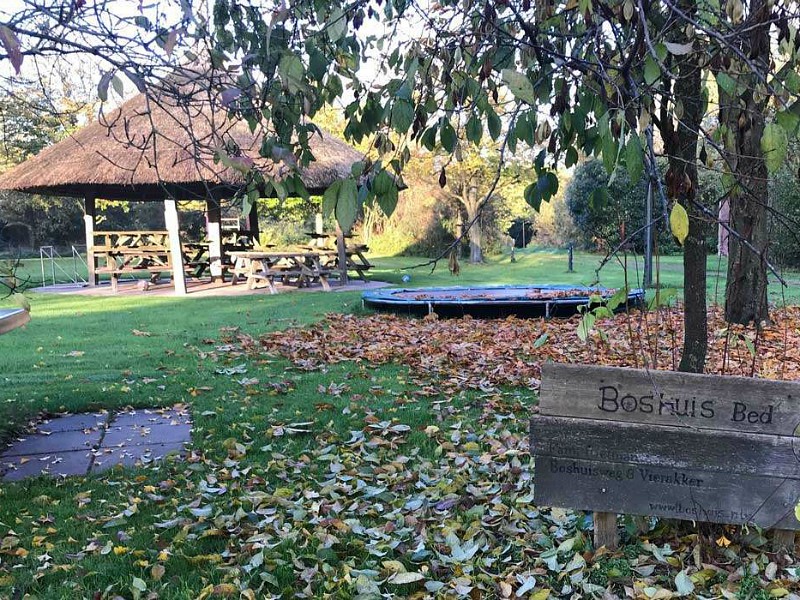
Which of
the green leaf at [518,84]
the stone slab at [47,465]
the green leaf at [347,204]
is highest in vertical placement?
the green leaf at [518,84]

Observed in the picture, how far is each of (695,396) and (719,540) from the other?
63 cm

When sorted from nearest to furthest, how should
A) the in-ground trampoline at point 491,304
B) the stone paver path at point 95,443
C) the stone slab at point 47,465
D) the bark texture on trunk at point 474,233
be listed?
1. the stone slab at point 47,465
2. the stone paver path at point 95,443
3. the in-ground trampoline at point 491,304
4. the bark texture on trunk at point 474,233

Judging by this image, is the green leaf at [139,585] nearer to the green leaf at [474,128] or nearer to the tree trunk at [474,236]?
the green leaf at [474,128]

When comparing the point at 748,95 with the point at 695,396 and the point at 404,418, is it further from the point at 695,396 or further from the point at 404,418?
the point at 404,418

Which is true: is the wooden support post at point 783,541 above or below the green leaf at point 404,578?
above

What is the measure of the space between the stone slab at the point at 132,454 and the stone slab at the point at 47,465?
0.22ft

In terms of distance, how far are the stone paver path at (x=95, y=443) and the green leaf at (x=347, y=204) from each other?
3051 millimetres

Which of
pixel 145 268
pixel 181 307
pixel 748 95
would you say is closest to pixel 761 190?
pixel 748 95

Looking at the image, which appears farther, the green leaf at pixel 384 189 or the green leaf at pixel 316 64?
the green leaf at pixel 316 64

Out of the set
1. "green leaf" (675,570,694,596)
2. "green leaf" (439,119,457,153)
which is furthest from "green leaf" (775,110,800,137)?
"green leaf" (675,570,694,596)

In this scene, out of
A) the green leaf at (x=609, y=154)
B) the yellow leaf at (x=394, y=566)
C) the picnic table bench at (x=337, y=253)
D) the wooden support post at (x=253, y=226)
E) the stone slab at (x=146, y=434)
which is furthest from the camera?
the wooden support post at (x=253, y=226)

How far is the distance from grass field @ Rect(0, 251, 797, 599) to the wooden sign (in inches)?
14.6

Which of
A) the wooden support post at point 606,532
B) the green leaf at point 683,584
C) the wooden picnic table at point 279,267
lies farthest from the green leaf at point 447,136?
the wooden picnic table at point 279,267

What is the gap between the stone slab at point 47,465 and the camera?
3.73 m
